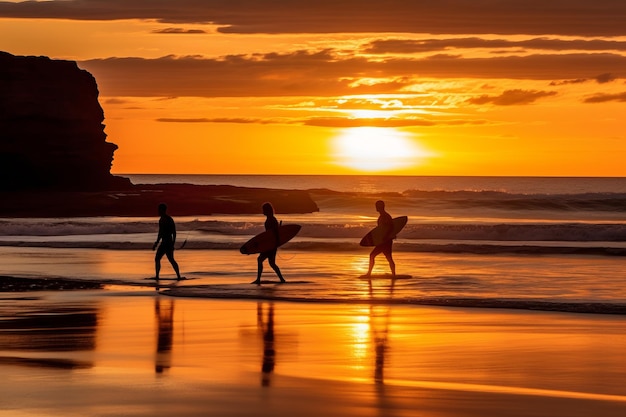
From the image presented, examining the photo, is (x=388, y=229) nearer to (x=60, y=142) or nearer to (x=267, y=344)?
(x=267, y=344)

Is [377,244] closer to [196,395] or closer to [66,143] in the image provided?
[196,395]

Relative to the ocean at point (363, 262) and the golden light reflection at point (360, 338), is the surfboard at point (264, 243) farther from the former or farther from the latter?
the golden light reflection at point (360, 338)

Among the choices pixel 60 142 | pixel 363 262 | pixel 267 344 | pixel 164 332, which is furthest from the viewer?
pixel 60 142

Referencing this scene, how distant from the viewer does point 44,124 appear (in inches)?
3187

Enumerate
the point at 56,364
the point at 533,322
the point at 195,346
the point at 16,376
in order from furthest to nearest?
the point at 533,322, the point at 195,346, the point at 56,364, the point at 16,376

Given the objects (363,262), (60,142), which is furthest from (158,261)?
(60,142)

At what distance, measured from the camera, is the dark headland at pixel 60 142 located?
78.6 meters

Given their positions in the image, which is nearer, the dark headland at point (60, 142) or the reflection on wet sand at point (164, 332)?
the reflection on wet sand at point (164, 332)

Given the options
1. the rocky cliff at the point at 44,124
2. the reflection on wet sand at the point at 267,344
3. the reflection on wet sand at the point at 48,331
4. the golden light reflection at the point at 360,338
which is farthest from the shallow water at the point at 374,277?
the rocky cliff at the point at 44,124

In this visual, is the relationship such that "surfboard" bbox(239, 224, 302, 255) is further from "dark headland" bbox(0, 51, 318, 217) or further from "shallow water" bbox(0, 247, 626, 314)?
"dark headland" bbox(0, 51, 318, 217)

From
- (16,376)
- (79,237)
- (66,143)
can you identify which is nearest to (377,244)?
(16,376)

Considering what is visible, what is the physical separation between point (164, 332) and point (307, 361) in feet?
10.8

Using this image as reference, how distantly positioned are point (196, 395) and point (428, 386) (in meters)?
2.22

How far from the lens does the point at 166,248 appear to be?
24.9 meters
